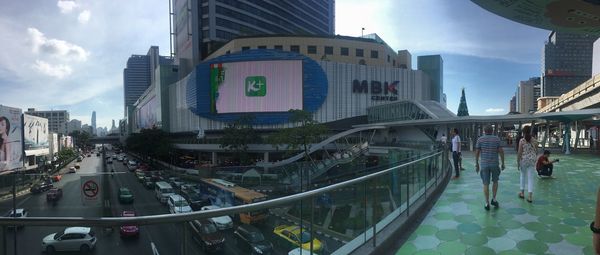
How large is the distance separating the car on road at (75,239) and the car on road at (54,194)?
11.8 metres

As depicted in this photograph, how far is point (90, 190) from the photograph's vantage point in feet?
37.0

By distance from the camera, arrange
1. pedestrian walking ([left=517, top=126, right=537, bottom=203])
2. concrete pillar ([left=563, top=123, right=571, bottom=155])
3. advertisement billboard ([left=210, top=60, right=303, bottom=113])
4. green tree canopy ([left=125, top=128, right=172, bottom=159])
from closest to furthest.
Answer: pedestrian walking ([left=517, top=126, right=537, bottom=203]) < concrete pillar ([left=563, top=123, right=571, bottom=155]) < advertisement billboard ([left=210, top=60, right=303, bottom=113]) < green tree canopy ([left=125, top=128, right=172, bottom=159])

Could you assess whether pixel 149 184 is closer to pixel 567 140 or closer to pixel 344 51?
pixel 567 140

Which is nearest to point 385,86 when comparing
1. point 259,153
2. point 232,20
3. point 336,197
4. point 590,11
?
point 259,153

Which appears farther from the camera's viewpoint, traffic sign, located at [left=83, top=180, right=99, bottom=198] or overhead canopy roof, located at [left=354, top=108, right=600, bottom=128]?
overhead canopy roof, located at [left=354, top=108, right=600, bottom=128]

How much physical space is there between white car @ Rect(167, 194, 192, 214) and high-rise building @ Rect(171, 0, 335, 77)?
Result: 67.2m

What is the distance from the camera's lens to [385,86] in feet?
214

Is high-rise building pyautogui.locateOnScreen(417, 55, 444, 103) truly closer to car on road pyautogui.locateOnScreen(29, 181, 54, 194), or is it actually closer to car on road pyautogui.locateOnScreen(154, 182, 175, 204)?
car on road pyautogui.locateOnScreen(154, 182, 175, 204)

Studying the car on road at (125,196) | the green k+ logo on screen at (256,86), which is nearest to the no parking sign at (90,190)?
the car on road at (125,196)

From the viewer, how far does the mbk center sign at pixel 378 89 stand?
208ft

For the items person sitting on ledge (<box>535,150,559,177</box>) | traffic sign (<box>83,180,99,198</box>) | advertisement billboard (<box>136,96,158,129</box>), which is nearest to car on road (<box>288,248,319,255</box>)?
person sitting on ledge (<box>535,150,559,177</box>)

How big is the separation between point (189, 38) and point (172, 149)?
29.1m

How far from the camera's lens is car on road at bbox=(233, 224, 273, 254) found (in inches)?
104

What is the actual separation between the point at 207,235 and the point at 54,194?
42.0 ft
